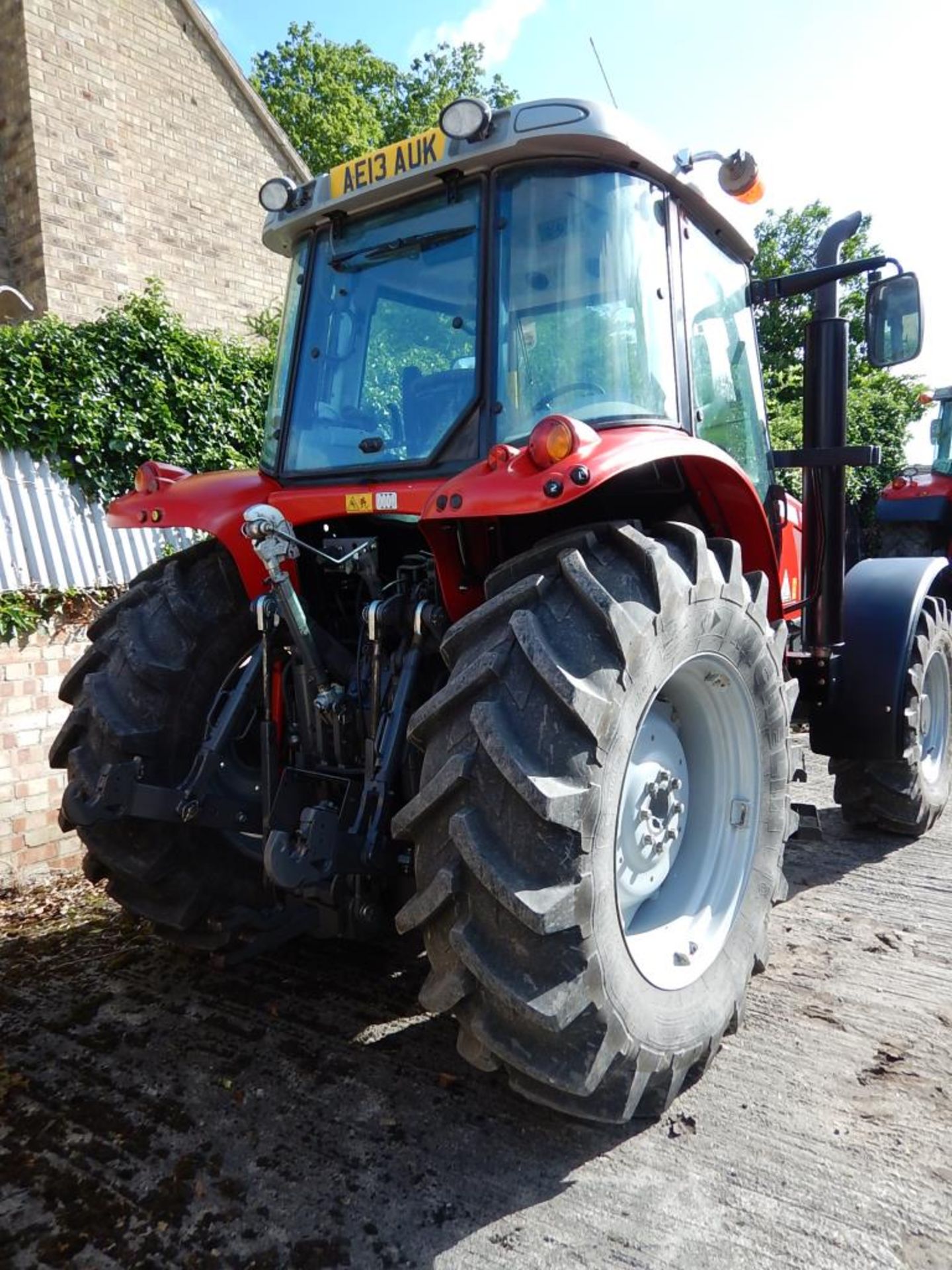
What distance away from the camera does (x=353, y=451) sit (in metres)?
2.79

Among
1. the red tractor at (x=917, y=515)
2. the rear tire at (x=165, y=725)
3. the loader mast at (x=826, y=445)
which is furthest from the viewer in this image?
the red tractor at (x=917, y=515)

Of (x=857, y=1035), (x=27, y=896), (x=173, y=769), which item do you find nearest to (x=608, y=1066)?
(x=857, y=1035)

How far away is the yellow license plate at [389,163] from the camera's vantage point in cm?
258

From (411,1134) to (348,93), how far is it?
26243 mm

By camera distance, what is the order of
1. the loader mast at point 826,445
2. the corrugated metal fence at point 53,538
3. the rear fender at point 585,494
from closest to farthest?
1. the rear fender at point 585,494
2. the loader mast at point 826,445
3. the corrugated metal fence at point 53,538

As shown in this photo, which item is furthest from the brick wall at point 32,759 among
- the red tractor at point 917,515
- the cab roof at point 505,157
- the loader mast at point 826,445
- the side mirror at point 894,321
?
the red tractor at point 917,515

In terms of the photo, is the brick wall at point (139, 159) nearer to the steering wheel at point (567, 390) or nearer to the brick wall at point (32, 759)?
the brick wall at point (32, 759)

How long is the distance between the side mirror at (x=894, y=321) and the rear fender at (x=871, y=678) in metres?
1.09

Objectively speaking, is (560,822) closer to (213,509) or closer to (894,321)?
(213,509)

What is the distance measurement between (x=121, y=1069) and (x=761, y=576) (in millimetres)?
2337

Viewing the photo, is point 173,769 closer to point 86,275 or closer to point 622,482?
point 622,482

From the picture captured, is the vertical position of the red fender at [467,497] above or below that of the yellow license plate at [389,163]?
below

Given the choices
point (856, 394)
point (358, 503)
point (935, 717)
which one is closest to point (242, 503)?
point (358, 503)

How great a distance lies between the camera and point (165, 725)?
2.82 meters
